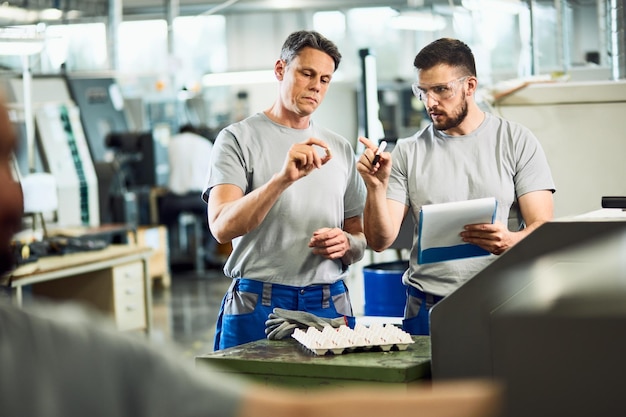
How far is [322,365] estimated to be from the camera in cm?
178

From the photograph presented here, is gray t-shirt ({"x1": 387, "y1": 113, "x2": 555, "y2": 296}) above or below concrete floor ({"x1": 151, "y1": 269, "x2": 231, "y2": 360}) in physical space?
above

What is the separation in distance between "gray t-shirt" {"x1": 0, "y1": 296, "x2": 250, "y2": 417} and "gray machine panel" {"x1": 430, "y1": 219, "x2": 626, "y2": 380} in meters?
1.16

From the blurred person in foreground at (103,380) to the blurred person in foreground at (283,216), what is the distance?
194cm

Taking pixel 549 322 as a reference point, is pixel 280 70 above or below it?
above

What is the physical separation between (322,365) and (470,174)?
3.13 ft

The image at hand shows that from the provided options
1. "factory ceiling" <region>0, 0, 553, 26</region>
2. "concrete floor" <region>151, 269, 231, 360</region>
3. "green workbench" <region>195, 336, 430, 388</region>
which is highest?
"factory ceiling" <region>0, 0, 553, 26</region>

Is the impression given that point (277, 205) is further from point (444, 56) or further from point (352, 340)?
point (352, 340)

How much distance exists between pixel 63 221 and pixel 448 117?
6395 mm

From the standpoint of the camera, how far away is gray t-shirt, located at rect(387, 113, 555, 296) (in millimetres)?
2510

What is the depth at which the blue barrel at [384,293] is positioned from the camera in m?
3.33

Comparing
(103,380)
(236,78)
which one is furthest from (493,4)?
(236,78)

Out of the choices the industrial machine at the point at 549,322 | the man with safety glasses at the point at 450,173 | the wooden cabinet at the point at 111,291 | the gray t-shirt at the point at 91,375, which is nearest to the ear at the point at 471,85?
the man with safety glasses at the point at 450,173

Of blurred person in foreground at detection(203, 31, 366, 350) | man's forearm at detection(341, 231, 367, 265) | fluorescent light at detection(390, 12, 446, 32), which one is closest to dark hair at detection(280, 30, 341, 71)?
blurred person in foreground at detection(203, 31, 366, 350)

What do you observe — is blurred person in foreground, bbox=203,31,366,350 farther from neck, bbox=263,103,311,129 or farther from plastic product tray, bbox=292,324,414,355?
plastic product tray, bbox=292,324,414,355
